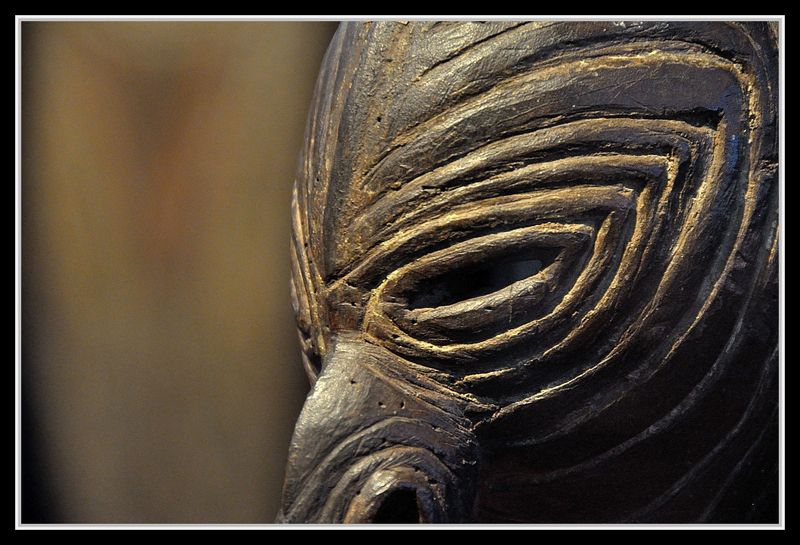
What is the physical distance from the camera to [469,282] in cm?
115

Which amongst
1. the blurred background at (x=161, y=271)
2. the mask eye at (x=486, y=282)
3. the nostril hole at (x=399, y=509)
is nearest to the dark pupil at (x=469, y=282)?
the mask eye at (x=486, y=282)

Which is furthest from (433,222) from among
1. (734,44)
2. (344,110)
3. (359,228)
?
(734,44)

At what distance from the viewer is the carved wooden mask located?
42.8 inches

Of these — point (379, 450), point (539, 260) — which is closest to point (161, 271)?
point (379, 450)

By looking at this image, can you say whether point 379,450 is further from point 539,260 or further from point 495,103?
point 495,103

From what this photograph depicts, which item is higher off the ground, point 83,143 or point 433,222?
point 83,143

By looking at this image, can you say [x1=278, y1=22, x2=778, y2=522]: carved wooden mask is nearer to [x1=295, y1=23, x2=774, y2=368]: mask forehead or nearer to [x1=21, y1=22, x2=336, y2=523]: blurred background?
[x1=295, y1=23, x2=774, y2=368]: mask forehead

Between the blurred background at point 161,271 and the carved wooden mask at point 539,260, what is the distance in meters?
0.71

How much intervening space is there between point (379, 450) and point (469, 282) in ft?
0.82

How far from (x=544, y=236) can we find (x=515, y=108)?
0.55ft

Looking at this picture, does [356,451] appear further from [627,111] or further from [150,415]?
[150,415]

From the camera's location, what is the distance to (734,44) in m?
1.12

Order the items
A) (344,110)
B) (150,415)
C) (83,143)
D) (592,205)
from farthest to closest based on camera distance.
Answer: (150,415), (83,143), (344,110), (592,205)

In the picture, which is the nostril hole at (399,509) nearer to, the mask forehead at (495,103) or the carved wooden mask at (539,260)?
the carved wooden mask at (539,260)
